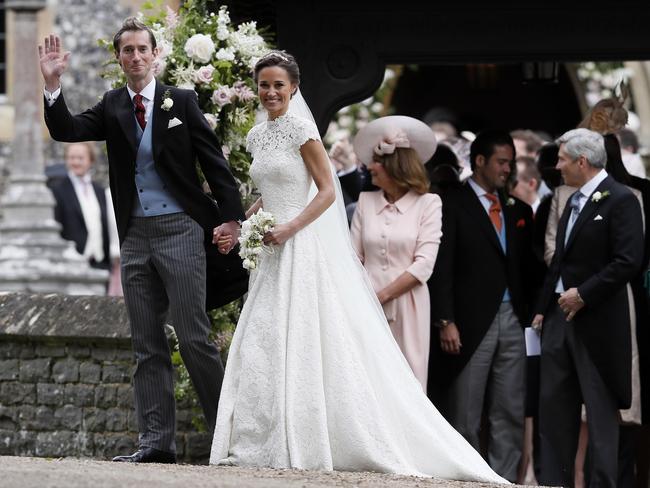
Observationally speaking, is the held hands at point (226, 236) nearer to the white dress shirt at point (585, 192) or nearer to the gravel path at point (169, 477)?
the gravel path at point (169, 477)

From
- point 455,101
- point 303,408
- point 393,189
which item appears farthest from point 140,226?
point 455,101

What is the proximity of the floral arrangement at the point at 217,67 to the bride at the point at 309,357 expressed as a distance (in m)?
1.29

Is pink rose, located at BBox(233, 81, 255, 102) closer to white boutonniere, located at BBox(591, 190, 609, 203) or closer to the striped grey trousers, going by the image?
the striped grey trousers

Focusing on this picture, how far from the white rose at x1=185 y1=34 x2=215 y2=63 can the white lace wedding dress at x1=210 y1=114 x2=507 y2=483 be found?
1.33 meters

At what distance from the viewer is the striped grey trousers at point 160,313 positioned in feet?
32.8

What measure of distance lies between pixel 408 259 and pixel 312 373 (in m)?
1.74

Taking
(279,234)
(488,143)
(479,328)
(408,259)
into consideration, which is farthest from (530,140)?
(279,234)

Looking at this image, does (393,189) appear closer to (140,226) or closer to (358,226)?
(358,226)

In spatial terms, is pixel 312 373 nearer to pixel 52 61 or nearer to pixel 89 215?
pixel 52 61

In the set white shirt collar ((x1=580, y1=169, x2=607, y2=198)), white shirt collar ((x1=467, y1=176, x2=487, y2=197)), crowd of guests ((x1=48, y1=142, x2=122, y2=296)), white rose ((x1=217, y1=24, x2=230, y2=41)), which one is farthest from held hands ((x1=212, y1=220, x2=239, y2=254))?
crowd of guests ((x1=48, y1=142, x2=122, y2=296))

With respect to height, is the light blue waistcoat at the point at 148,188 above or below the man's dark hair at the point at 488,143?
below

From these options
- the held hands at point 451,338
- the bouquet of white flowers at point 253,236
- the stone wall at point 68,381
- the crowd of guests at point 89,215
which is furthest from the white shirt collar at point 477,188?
the crowd of guests at point 89,215

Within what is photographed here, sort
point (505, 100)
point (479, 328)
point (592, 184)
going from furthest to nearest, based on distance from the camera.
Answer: point (505, 100) < point (479, 328) < point (592, 184)

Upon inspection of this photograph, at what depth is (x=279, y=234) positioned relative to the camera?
998 centimetres
